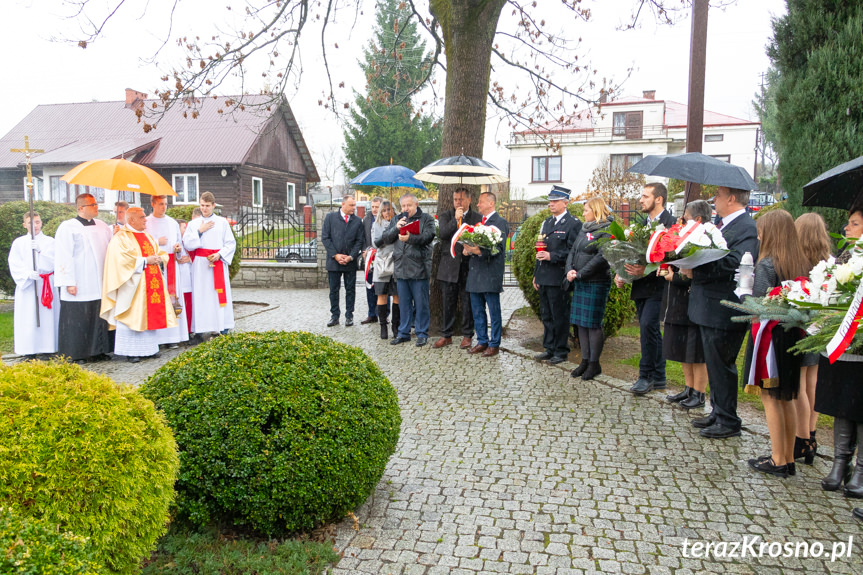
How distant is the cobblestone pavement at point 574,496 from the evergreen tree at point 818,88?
3.38 meters

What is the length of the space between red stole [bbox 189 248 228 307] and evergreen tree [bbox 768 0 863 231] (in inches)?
299

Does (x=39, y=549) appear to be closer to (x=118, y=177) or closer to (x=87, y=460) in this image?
(x=87, y=460)

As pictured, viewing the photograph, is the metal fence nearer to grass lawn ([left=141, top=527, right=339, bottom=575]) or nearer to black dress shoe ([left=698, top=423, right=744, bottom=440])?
black dress shoe ([left=698, top=423, right=744, bottom=440])

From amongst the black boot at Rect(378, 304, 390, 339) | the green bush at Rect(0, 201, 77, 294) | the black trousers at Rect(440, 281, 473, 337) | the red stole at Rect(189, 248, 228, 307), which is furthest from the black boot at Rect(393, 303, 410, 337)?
the green bush at Rect(0, 201, 77, 294)

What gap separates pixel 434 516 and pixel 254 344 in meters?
1.50

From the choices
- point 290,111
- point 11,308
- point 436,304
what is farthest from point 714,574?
point 290,111

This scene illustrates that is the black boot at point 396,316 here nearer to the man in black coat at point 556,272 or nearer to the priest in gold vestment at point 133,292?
the man in black coat at point 556,272

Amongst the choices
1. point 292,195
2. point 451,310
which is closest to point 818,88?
point 451,310

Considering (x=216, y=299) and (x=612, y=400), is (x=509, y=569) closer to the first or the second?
(x=612, y=400)

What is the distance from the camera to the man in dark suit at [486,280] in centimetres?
802

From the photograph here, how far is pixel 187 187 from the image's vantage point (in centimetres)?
3338

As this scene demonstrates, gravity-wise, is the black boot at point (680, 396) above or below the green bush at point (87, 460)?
below

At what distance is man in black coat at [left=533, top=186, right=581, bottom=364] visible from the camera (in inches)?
291

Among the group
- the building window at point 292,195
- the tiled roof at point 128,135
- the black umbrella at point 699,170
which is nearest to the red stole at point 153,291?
the black umbrella at point 699,170
